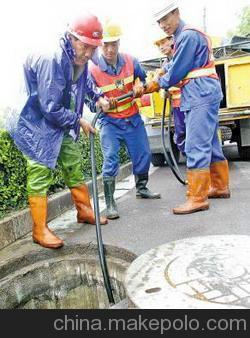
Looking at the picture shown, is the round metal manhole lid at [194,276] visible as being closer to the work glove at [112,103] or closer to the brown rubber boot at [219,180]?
the brown rubber boot at [219,180]

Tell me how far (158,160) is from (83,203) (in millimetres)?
3909

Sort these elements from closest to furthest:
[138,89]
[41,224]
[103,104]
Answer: [41,224] → [103,104] → [138,89]

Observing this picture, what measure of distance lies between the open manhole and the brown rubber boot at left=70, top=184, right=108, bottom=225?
497 millimetres

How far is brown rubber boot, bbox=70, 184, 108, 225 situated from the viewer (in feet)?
11.1

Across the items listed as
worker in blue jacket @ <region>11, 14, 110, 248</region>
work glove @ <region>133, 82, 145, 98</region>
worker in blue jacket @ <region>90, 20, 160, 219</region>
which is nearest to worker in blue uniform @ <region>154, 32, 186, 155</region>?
worker in blue jacket @ <region>90, 20, 160, 219</region>

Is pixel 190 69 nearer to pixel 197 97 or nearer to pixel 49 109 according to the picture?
pixel 197 97

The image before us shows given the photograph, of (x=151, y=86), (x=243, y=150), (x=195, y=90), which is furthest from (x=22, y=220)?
(x=243, y=150)

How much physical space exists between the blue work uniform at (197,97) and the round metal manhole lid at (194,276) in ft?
3.93

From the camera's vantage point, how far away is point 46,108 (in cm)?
274

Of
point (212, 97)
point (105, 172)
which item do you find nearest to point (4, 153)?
point (105, 172)

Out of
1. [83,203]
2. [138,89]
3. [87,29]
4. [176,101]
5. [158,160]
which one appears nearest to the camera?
[87,29]

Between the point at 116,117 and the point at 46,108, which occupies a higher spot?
the point at 46,108

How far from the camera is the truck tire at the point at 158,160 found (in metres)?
7.06

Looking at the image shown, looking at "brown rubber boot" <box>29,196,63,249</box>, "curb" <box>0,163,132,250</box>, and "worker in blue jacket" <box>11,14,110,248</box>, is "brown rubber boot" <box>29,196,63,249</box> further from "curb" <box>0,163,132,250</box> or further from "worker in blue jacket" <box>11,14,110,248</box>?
"curb" <box>0,163,132,250</box>
